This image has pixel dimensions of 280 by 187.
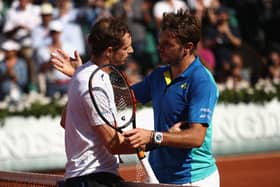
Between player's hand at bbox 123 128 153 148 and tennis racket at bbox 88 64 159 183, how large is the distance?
0.11 metres

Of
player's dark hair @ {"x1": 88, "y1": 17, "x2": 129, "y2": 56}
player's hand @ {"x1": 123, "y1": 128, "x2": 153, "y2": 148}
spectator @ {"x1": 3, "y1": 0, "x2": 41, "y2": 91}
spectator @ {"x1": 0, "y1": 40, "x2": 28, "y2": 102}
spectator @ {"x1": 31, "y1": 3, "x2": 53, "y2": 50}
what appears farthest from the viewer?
spectator @ {"x1": 3, "y1": 0, "x2": 41, "y2": 91}

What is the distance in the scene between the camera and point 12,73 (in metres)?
12.9

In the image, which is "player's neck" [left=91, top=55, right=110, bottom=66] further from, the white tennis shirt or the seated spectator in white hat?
the seated spectator in white hat

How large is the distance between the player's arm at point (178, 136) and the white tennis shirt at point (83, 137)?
250 mm

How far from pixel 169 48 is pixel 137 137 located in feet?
2.80

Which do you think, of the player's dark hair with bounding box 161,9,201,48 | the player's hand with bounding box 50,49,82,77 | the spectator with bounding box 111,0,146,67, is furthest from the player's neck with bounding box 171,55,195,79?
the spectator with bounding box 111,0,146,67

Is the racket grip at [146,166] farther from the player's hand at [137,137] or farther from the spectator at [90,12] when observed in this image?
the spectator at [90,12]

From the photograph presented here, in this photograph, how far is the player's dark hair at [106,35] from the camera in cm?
538

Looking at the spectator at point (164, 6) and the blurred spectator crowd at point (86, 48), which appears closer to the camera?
the blurred spectator crowd at point (86, 48)

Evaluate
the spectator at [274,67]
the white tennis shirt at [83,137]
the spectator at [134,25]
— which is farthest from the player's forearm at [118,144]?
the spectator at [274,67]

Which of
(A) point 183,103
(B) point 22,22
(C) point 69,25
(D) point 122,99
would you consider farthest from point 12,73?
(D) point 122,99

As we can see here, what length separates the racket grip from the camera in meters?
5.49

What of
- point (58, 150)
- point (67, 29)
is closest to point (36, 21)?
point (67, 29)

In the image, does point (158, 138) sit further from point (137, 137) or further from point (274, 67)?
point (274, 67)
